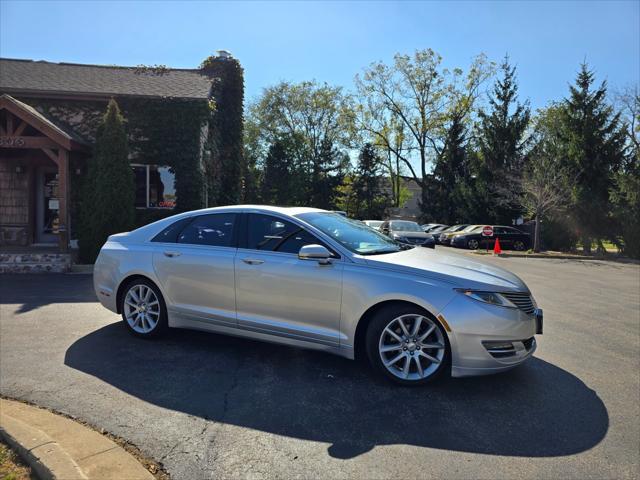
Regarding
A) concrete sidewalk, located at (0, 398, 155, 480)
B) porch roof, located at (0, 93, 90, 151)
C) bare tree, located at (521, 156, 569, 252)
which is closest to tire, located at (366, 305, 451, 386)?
concrete sidewalk, located at (0, 398, 155, 480)

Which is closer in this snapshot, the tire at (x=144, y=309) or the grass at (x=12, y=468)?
the grass at (x=12, y=468)

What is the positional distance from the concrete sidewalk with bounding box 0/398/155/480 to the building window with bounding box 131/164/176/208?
11.8m

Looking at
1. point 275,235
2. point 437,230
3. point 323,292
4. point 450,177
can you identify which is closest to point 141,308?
point 275,235

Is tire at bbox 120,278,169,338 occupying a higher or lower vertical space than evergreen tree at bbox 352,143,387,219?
lower

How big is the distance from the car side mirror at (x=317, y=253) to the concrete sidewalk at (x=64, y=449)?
216cm

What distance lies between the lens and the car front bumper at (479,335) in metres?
3.89

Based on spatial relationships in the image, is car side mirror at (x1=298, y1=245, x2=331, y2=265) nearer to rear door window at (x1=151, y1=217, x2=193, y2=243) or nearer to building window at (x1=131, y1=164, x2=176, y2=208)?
rear door window at (x1=151, y1=217, x2=193, y2=243)

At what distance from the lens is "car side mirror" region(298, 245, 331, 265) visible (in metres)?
4.30

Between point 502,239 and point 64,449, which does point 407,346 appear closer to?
point 64,449

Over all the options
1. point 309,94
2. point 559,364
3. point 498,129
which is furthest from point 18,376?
point 309,94

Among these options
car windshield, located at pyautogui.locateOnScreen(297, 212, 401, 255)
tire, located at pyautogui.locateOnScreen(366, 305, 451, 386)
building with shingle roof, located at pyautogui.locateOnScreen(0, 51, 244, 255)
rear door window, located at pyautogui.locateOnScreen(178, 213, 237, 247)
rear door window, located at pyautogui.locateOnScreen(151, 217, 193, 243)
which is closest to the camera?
tire, located at pyautogui.locateOnScreen(366, 305, 451, 386)

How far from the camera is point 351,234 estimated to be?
4.94 m

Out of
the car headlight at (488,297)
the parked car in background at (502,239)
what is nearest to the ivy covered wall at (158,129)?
the car headlight at (488,297)

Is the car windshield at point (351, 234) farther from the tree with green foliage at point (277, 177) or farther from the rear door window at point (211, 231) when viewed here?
the tree with green foliage at point (277, 177)
